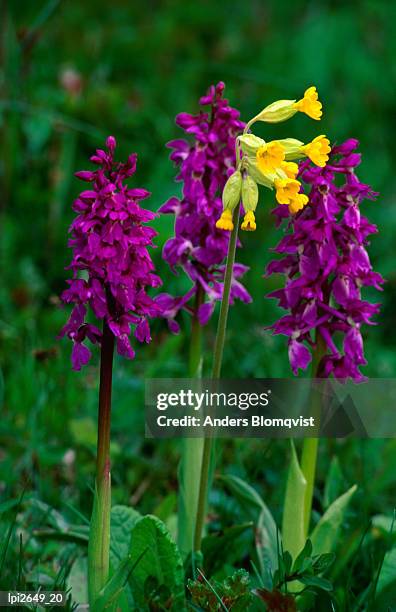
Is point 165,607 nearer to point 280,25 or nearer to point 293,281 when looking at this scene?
point 293,281

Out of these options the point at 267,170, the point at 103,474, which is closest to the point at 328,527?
the point at 103,474

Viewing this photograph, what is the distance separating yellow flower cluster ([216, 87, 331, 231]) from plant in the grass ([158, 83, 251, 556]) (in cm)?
25

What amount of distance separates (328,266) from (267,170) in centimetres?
33

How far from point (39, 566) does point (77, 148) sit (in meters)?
2.96

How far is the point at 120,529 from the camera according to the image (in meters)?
2.38

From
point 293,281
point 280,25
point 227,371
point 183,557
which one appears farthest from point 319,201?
point 280,25

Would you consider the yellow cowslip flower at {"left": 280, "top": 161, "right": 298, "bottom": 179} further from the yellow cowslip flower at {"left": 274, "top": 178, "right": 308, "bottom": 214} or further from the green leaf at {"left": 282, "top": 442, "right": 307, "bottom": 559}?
the green leaf at {"left": 282, "top": 442, "right": 307, "bottom": 559}

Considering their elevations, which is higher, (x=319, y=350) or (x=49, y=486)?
(x=319, y=350)

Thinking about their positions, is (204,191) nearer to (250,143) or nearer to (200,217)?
(200,217)

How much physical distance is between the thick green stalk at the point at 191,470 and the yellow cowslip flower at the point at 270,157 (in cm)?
54

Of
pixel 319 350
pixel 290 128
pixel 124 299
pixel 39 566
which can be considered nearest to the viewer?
pixel 124 299

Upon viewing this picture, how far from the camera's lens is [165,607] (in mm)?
2145

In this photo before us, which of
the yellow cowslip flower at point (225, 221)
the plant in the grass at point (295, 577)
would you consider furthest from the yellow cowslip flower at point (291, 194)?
the plant in the grass at point (295, 577)

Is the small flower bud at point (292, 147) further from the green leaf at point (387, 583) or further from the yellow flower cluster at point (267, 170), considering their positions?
the green leaf at point (387, 583)
